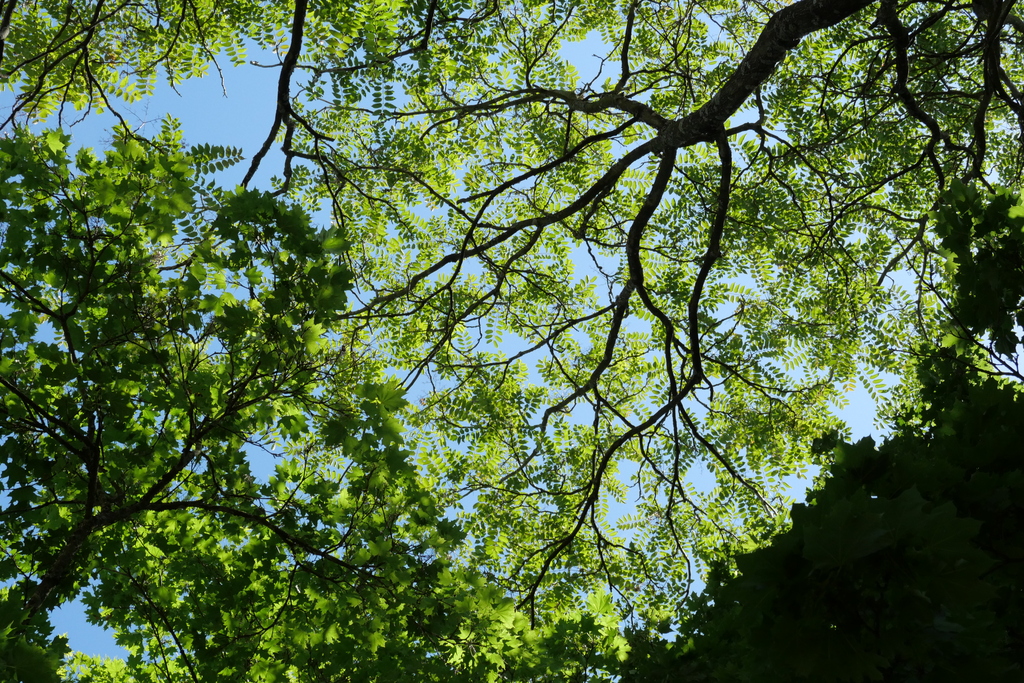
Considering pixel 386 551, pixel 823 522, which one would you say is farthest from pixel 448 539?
pixel 823 522

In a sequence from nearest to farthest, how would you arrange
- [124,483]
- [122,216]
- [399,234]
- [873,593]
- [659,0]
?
[873,593]
[122,216]
[124,483]
[659,0]
[399,234]

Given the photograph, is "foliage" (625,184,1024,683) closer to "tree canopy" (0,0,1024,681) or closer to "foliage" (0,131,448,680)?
"tree canopy" (0,0,1024,681)

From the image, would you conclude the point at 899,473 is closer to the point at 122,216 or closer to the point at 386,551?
the point at 386,551

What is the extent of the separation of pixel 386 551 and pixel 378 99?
15.3 ft

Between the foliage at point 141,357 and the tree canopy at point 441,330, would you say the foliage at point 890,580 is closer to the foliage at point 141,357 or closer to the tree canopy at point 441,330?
the tree canopy at point 441,330

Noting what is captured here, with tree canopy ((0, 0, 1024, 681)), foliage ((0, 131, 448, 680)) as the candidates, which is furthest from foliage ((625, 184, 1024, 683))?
foliage ((0, 131, 448, 680))

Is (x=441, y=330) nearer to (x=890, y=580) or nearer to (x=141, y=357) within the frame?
(x=141, y=357)

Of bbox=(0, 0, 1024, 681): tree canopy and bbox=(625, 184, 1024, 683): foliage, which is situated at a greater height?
bbox=(0, 0, 1024, 681): tree canopy

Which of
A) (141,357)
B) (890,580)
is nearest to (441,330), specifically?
(141,357)

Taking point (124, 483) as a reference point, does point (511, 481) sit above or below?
above

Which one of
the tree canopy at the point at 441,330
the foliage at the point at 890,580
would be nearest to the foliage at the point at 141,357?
the tree canopy at the point at 441,330

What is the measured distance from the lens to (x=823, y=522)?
1.75 m

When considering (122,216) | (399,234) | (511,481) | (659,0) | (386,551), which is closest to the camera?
(122,216)

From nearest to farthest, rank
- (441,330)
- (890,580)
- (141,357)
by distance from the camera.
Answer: (890,580)
(141,357)
(441,330)
